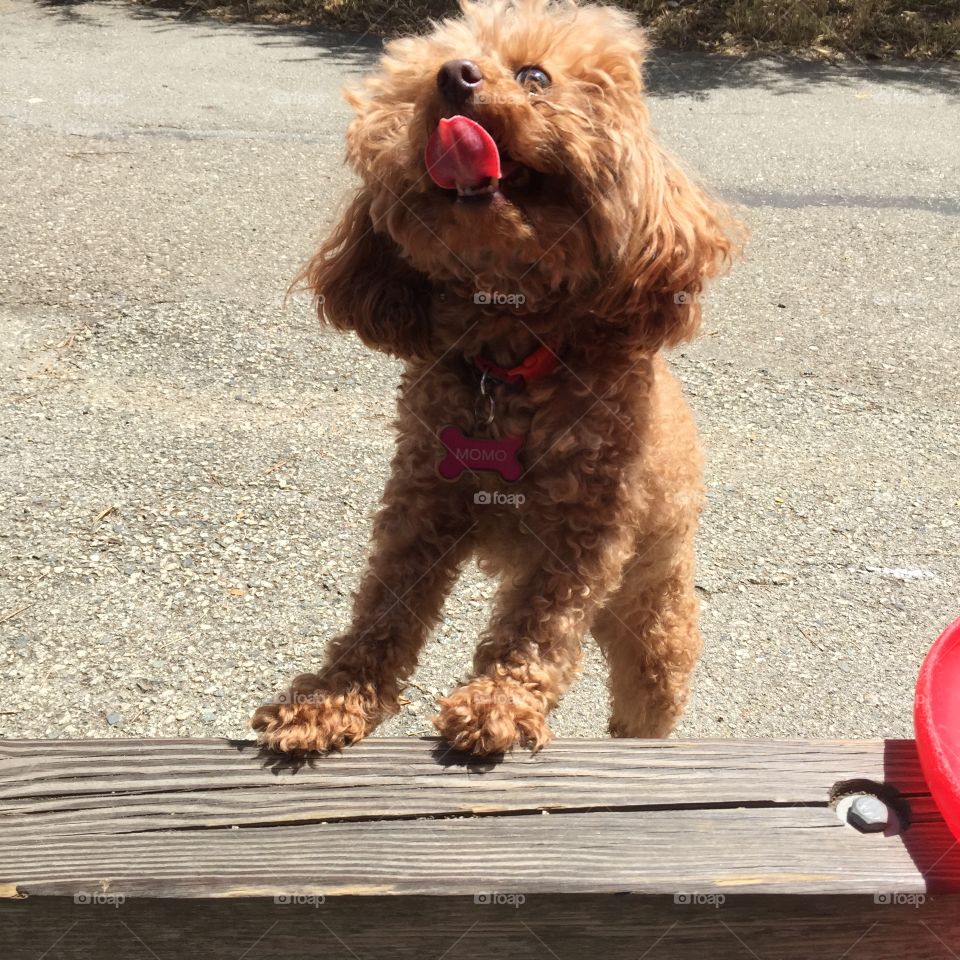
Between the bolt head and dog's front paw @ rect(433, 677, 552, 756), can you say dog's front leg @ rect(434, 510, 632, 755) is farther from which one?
the bolt head

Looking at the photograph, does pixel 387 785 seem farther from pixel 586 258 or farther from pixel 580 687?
pixel 580 687

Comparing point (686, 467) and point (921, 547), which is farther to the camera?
point (921, 547)

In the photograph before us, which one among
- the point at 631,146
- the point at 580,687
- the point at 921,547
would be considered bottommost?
the point at 580,687

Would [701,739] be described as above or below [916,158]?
above

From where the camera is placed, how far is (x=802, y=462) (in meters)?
4.33

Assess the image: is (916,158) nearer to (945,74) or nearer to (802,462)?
(945,74)

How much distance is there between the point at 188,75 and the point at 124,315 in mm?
4237

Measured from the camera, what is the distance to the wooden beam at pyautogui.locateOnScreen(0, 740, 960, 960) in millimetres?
1481

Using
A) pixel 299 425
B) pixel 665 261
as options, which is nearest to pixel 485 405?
pixel 665 261

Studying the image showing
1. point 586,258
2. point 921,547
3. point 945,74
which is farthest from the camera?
point 945,74

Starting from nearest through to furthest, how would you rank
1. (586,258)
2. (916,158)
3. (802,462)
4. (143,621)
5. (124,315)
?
(586,258) < (143,621) < (802,462) < (124,315) < (916,158)

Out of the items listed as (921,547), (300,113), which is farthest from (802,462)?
(300,113)

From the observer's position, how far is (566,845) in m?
1.55

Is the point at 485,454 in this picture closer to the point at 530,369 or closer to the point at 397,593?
the point at 530,369
